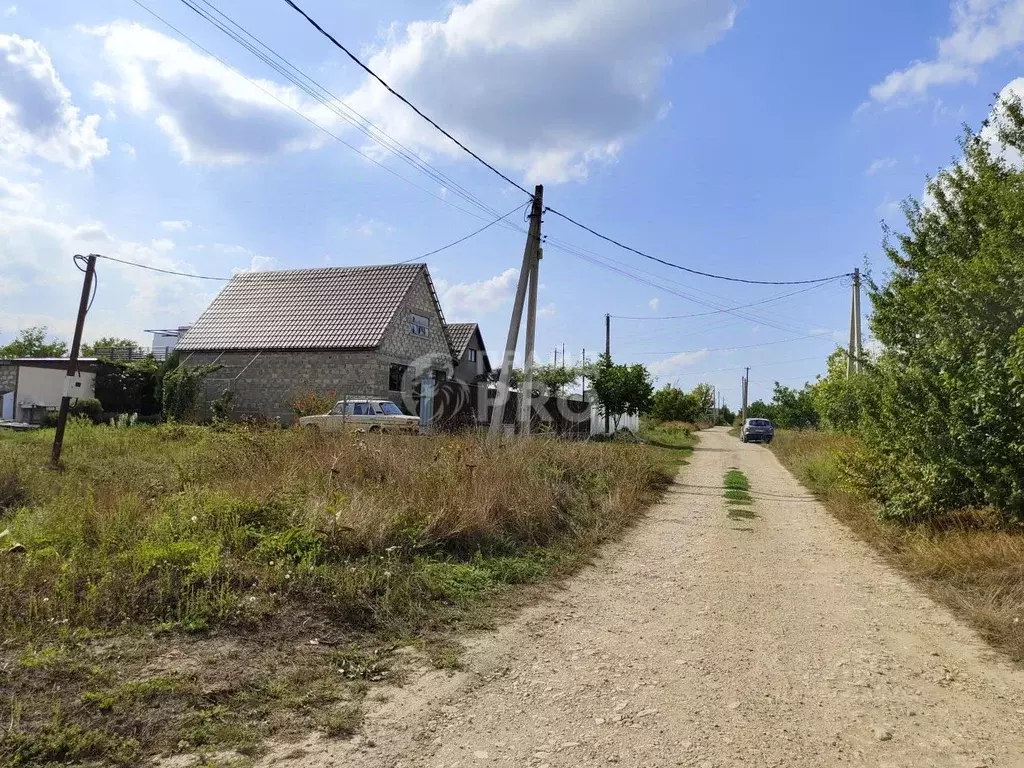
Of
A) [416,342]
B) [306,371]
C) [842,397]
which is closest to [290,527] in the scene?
[842,397]

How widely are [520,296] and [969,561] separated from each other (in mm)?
11583

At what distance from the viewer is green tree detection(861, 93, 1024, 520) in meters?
6.70

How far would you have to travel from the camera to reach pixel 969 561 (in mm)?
6652

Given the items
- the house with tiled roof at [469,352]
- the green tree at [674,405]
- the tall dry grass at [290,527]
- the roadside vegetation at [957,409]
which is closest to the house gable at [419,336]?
the house with tiled roof at [469,352]

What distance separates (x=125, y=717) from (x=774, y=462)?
22.7 m

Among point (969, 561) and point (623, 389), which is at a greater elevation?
point (623, 389)

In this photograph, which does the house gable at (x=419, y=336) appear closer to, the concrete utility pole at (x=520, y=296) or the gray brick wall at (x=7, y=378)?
the concrete utility pole at (x=520, y=296)

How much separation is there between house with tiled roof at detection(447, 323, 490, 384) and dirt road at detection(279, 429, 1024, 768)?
27906mm

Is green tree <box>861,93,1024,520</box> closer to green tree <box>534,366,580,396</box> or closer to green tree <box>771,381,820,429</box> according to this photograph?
green tree <box>534,366,580,396</box>

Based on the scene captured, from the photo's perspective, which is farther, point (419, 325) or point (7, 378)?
point (419, 325)

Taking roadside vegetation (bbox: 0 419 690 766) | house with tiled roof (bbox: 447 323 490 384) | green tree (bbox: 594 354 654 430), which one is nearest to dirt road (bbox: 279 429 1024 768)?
roadside vegetation (bbox: 0 419 690 766)

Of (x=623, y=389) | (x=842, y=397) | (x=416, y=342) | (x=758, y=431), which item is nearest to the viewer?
(x=842, y=397)

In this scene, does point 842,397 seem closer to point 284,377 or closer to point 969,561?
point 969,561

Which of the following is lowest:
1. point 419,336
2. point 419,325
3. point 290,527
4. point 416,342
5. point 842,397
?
point 290,527
